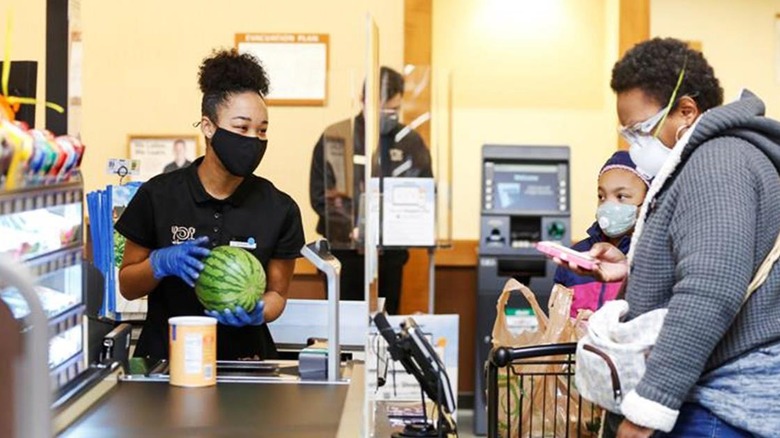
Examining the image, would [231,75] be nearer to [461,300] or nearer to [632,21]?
[461,300]

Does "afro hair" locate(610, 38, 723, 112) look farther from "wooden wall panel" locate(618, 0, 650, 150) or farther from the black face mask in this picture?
"wooden wall panel" locate(618, 0, 650, 150)

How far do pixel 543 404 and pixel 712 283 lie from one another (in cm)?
86

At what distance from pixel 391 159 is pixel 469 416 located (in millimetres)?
1517

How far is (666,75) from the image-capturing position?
231cm

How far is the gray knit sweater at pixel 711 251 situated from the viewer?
194 cm

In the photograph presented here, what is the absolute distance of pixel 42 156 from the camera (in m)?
1.78

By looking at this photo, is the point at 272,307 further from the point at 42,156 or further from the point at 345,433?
the point at 42,156

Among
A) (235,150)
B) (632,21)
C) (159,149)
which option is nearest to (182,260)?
(235,150)

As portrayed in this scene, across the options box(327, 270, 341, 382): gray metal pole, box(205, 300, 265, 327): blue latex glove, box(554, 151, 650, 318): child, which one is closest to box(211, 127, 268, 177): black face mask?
box(205, 300, 265, 327): blue latex glove

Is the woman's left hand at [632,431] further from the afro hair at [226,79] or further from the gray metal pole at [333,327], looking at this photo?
the afro hair at [226,79]

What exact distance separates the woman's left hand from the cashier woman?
1.04m

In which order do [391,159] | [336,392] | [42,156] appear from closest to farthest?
1. [42,156]
2. [336,392]
3. [391,159]

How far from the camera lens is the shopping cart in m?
2.63

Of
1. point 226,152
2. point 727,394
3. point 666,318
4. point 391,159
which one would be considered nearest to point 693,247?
point 666,318
